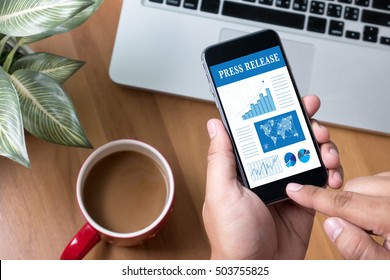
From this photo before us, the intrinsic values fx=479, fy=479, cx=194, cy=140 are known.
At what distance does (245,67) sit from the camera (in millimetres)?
507

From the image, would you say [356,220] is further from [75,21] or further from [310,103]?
[75,21]

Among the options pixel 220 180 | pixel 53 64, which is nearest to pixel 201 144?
pixel 220 180

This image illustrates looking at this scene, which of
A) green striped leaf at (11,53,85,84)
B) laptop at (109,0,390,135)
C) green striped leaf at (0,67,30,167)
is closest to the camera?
green striped leaf at (0,67,30,167)

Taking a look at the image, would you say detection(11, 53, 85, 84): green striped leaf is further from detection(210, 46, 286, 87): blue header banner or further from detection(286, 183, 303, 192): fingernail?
detection(286, 183, 303, 192): fingernail

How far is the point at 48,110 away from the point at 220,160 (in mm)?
182

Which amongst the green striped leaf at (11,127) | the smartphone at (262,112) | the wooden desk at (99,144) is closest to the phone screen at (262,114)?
the smartphone at (262,112)

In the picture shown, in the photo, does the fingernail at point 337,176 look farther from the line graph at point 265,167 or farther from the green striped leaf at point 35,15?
the green striped leaf at point 35,15

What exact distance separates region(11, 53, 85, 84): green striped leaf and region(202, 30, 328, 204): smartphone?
0.14 metres

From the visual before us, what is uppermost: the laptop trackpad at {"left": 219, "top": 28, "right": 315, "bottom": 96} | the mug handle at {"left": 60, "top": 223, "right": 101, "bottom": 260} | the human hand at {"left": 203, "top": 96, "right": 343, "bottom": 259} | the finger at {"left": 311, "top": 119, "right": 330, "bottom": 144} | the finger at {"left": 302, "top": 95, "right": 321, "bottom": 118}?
the laptop trackpad at {"left": 219, "top": 28, "right": 315, "bottom": 96}

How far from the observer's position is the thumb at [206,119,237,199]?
51cm

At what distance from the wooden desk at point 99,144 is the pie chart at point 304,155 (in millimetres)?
105

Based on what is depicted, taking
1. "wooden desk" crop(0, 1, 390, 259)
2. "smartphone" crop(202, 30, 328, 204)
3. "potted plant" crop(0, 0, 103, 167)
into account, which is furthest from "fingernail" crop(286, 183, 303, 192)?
"potted plant" crop(0, 0, 103, 167)

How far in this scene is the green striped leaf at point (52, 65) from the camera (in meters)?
0.49

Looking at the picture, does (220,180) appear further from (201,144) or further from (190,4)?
(190,4)
